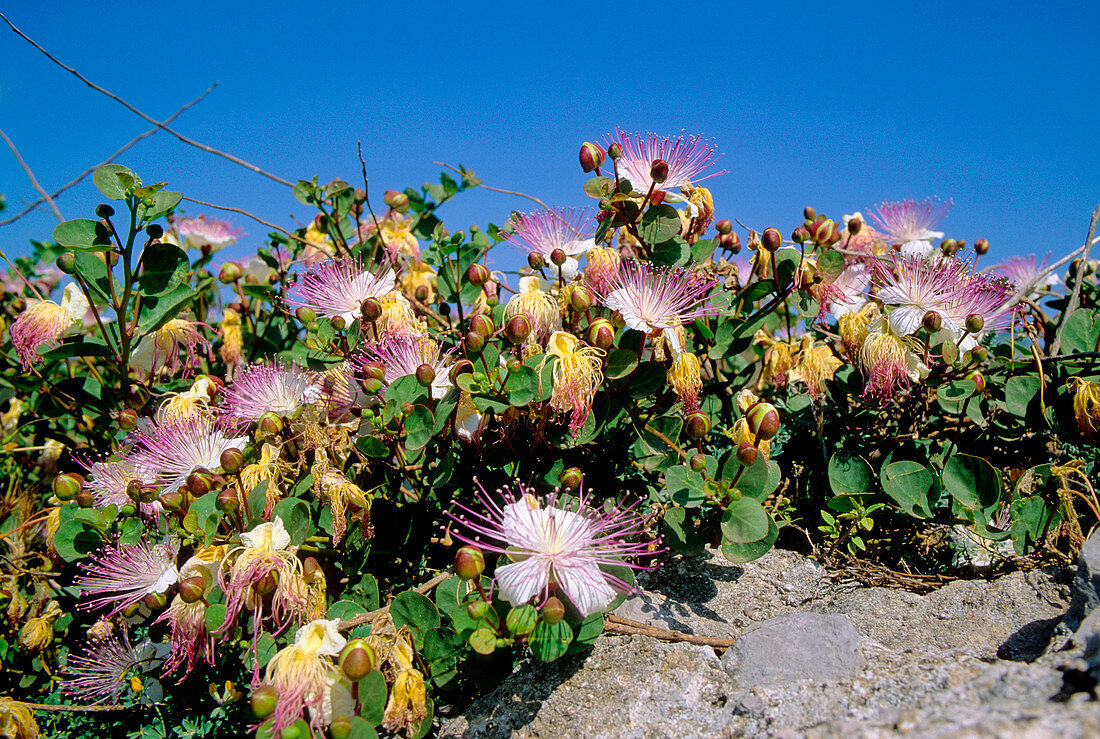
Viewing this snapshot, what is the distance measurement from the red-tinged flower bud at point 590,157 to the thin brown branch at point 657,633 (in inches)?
55.0

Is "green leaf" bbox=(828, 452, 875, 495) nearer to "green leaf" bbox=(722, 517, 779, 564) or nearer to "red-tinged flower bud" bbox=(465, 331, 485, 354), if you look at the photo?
"green leaf" bbox=(722, 517, 779, 564)

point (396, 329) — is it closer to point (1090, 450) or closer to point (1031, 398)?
point (1031, 398)

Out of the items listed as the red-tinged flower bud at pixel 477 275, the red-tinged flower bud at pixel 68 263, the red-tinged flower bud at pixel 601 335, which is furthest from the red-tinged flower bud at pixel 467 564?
→ the red-tinged flower bud at pixel 68 263

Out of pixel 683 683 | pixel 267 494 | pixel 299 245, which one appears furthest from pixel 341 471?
pixel 299 245

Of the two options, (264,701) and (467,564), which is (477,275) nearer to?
(467,564)

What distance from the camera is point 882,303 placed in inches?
95.3

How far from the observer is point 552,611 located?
140 cm

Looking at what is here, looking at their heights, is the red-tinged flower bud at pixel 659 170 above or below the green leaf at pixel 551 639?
above

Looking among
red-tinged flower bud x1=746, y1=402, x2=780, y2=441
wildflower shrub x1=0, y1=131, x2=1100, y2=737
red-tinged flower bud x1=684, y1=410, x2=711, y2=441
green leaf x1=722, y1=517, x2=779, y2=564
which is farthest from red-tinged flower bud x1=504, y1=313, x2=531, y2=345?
green leaf x1=722, y1=517, x2=779, y2=564

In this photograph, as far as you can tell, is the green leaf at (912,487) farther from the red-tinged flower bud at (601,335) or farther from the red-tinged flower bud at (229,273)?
the red-tinged flower bud at (229,273)

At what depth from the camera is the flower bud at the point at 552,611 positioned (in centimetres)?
140

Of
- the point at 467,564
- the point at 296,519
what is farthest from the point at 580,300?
the point at 296,519

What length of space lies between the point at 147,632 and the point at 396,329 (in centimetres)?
123

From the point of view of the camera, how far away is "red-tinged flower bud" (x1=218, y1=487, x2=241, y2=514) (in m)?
1.79
